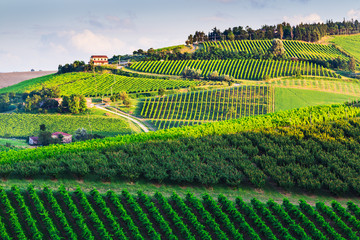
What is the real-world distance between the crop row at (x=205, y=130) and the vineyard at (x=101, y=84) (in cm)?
5520

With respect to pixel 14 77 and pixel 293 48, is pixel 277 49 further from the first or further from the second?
pixel 14 77

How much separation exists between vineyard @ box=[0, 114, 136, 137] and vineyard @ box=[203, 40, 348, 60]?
2812 inches

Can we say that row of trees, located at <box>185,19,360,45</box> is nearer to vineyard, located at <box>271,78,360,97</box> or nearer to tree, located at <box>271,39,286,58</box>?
tree, located at <box>271,39,286,58</box>

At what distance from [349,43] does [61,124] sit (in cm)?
12168

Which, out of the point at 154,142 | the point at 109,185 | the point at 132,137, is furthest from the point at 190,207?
the point at 132,137

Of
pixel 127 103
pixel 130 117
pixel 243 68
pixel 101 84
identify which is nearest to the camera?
pixel 130 117

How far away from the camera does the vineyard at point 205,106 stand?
8569 cm

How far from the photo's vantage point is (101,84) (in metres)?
114

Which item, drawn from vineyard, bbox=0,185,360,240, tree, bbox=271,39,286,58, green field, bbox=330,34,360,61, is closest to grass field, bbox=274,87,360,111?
tree, bbox=271,39,286,58

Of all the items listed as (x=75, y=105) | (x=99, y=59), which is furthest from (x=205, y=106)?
(x=99, y=59)

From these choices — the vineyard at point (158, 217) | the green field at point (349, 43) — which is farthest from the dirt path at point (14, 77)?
the vineyard at point (158, 217)

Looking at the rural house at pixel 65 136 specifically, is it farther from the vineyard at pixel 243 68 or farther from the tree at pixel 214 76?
the vineyard at pixel 243 68

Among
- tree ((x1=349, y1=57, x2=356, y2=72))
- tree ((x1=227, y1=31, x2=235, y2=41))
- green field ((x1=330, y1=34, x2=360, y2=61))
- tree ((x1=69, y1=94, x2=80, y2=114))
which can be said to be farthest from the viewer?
tree ((x1=227, y1=31, x2=235, y2=41))

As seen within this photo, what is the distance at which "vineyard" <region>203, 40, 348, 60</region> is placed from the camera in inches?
5468
